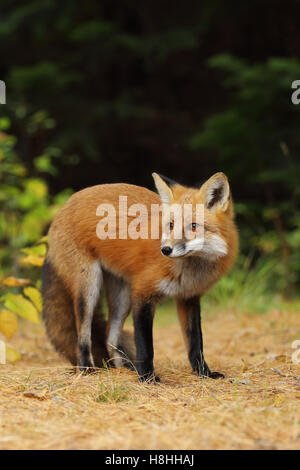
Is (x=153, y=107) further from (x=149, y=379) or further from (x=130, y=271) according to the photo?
(x=149, y=379)

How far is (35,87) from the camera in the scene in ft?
32.8

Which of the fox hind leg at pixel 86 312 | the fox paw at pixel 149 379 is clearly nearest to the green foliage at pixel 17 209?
the fox hind leg at pixel 86 312

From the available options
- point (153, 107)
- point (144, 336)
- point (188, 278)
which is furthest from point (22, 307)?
point (153, 107)

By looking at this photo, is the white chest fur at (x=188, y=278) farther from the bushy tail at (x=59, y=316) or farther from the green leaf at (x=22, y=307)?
the green leaf at (x=22, y=307)

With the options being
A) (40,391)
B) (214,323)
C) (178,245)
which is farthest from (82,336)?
(214,323)

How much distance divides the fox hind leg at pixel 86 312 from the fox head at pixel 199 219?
2.53ft

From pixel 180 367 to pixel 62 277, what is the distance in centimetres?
114

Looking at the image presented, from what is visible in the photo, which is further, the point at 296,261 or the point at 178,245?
the point at 296,261

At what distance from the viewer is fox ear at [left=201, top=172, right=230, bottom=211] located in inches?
140

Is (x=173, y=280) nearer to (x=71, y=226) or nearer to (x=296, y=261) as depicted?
(x=71, y=226)

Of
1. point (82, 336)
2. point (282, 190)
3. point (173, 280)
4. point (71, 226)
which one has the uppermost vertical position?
point (282, 190)

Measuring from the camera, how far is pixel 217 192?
363 centimetres

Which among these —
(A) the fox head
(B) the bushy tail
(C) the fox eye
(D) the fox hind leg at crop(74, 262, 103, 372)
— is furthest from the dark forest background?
(C) the fox eye
